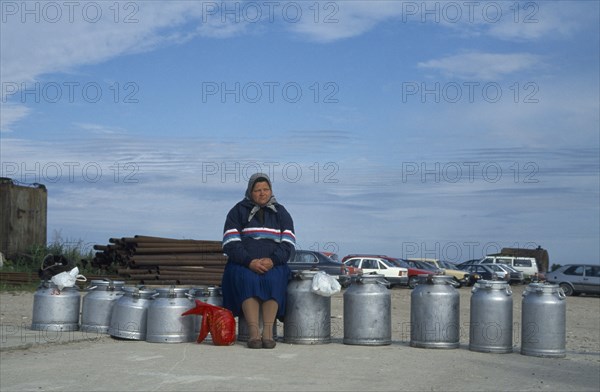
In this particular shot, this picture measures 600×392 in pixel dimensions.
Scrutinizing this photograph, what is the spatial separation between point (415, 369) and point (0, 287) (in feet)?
55.0

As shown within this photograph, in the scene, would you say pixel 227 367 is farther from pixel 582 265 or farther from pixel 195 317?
pixel 582 265

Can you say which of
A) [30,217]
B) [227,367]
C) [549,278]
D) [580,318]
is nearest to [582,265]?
[549,278]

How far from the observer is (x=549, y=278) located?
3369 cm

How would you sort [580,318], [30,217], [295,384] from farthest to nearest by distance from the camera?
[30,217], [580,318], [295,384]

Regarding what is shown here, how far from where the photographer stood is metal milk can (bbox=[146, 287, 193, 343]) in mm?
9188

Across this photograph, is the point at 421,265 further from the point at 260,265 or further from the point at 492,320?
the point at 260,265

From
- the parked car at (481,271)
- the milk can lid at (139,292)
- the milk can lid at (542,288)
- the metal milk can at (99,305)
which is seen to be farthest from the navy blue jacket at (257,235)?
the parked car at (481,271)

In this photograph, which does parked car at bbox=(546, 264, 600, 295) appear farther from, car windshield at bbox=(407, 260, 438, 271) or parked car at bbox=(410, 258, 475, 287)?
car windshield at bbox=(407, 260, 438, 271)

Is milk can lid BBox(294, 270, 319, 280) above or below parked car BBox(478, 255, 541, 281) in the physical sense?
above

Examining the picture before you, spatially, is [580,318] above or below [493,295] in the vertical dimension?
below

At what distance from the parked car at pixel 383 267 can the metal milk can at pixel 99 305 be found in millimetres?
22809

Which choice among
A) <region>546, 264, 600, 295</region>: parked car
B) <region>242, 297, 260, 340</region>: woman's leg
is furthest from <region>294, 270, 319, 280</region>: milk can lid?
<region>546, 264, 600, 295</region>: parked car

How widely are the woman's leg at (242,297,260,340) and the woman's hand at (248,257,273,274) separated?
13.2 inches

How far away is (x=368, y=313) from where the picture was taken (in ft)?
30.2
